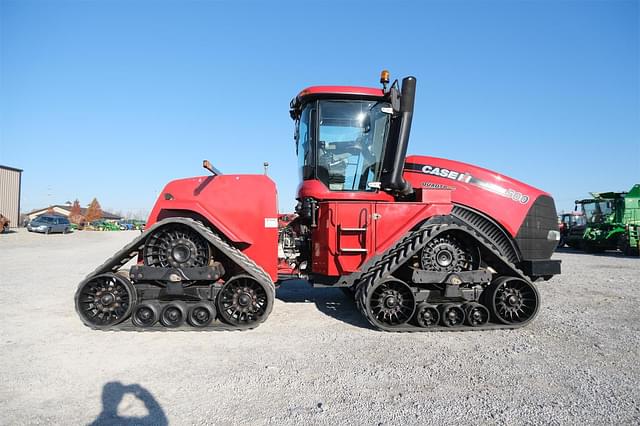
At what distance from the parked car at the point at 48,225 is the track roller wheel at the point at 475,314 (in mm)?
35254

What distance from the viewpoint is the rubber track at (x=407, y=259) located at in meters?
4.80

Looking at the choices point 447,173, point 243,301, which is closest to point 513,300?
point 447,173

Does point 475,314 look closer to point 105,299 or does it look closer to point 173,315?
point 173,315

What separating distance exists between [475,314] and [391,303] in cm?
120

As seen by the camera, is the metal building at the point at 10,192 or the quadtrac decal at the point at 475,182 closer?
the quadtrac decal at the point at 475,182

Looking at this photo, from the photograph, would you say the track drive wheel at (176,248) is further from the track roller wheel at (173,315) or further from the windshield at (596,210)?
the windshield at (596,210)

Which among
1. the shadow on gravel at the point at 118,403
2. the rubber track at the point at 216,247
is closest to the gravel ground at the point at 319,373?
the shadow on gravel at the point at 118,403

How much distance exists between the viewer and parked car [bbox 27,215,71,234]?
3014 cm

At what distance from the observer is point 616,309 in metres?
→ 6.18

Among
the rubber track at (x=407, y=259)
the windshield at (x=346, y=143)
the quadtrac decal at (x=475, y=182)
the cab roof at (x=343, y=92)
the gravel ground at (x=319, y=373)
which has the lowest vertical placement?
the gravel ground at (x=319, y=373)

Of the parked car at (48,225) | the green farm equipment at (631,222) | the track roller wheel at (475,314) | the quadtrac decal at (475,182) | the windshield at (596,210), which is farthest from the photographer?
the parked car at (48,225)

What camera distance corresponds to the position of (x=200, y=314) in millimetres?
4863

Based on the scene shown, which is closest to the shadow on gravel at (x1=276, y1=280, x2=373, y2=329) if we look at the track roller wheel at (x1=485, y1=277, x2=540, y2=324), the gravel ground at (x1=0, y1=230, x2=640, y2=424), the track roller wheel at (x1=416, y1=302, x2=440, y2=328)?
the gravel ground at (x1=0, y1=230, x2=640, y2=424)

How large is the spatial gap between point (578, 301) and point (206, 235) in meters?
6.79
